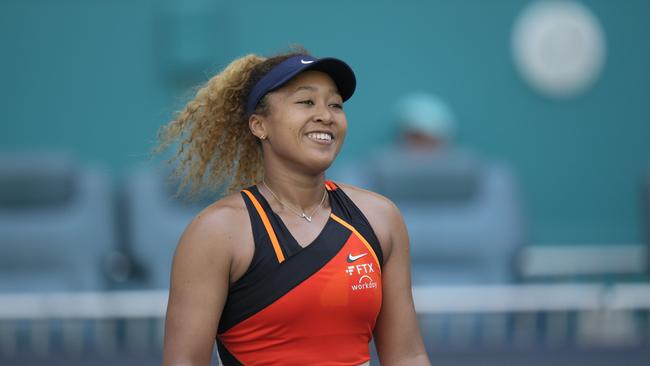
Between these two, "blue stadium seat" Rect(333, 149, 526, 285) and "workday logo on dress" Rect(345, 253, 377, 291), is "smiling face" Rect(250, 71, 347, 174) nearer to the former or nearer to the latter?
"workday logo on dress" Rect(345, 253, 377, 291)

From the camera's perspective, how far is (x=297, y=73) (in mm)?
2723

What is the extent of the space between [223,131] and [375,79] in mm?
3422

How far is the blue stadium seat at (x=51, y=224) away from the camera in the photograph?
17.6 ft

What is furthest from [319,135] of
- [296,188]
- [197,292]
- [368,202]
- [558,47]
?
[558,47]

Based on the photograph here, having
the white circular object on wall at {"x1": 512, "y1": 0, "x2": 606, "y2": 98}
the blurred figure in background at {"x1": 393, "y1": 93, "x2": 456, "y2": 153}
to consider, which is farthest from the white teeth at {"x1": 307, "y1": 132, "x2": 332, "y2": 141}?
the white circular object on wall at {"x1": 512, "y1": 0, "x2": 606, "y2": 98}

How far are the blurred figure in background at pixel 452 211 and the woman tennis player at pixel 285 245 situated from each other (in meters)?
2.68

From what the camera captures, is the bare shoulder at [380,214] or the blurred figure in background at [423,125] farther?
the blurred figure in background at [423,125]

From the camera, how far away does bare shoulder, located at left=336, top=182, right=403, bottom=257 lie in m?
2.86

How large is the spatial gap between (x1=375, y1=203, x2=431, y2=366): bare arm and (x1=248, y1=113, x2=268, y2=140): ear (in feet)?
1.26

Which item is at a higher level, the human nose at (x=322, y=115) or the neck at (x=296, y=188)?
the human nose at (x=322, y=115)

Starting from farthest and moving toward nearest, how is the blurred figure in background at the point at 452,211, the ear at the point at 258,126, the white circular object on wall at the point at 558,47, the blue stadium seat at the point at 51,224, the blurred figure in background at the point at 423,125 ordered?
the white circular object on wall at the point at 558,47, the blurred figure in background at the point at 423,125, the blurred figure in background at the point at 452,211, the blue stadium seat at the point at 51,224, the ear at the point at 258,126

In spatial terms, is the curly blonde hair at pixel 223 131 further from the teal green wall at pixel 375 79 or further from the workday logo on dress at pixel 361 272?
the teal green wall at pixel 375 79

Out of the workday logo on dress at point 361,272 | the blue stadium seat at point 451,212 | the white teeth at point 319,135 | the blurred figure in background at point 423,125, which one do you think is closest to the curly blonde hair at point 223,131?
the white teeth at point 319,135

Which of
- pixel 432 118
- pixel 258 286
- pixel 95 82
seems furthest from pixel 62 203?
pixel 258 286
